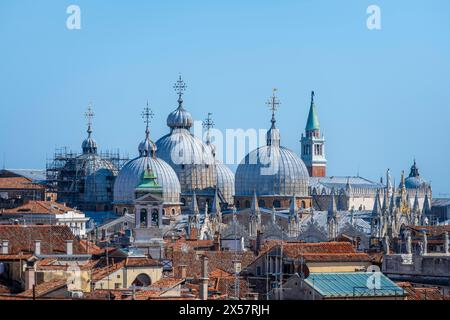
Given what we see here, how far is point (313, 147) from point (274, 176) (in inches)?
1017

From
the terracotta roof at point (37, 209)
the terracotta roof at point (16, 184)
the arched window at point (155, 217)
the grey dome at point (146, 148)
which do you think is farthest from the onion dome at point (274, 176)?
the arched window at point (155, 217)

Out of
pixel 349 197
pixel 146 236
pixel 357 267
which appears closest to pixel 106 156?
pixel 349 197

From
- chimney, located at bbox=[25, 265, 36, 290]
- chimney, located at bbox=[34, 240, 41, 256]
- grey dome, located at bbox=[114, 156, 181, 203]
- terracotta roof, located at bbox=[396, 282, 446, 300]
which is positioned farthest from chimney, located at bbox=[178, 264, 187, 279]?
grey dome, located at bbox=[114, 156, 181, 203]

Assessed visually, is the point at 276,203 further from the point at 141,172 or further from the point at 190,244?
the point at 190,244

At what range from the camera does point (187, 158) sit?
1820 inches

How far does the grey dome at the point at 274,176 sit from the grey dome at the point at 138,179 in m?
2.04

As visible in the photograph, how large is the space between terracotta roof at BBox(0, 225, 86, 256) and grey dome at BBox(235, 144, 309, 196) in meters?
20.4

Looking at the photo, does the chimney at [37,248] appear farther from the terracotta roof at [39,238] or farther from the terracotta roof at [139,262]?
the terracotta roof at [139,262]

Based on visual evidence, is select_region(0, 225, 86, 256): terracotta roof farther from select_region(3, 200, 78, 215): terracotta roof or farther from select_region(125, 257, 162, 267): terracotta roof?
select_region(3, 200, 78, 215): terracotta roof
